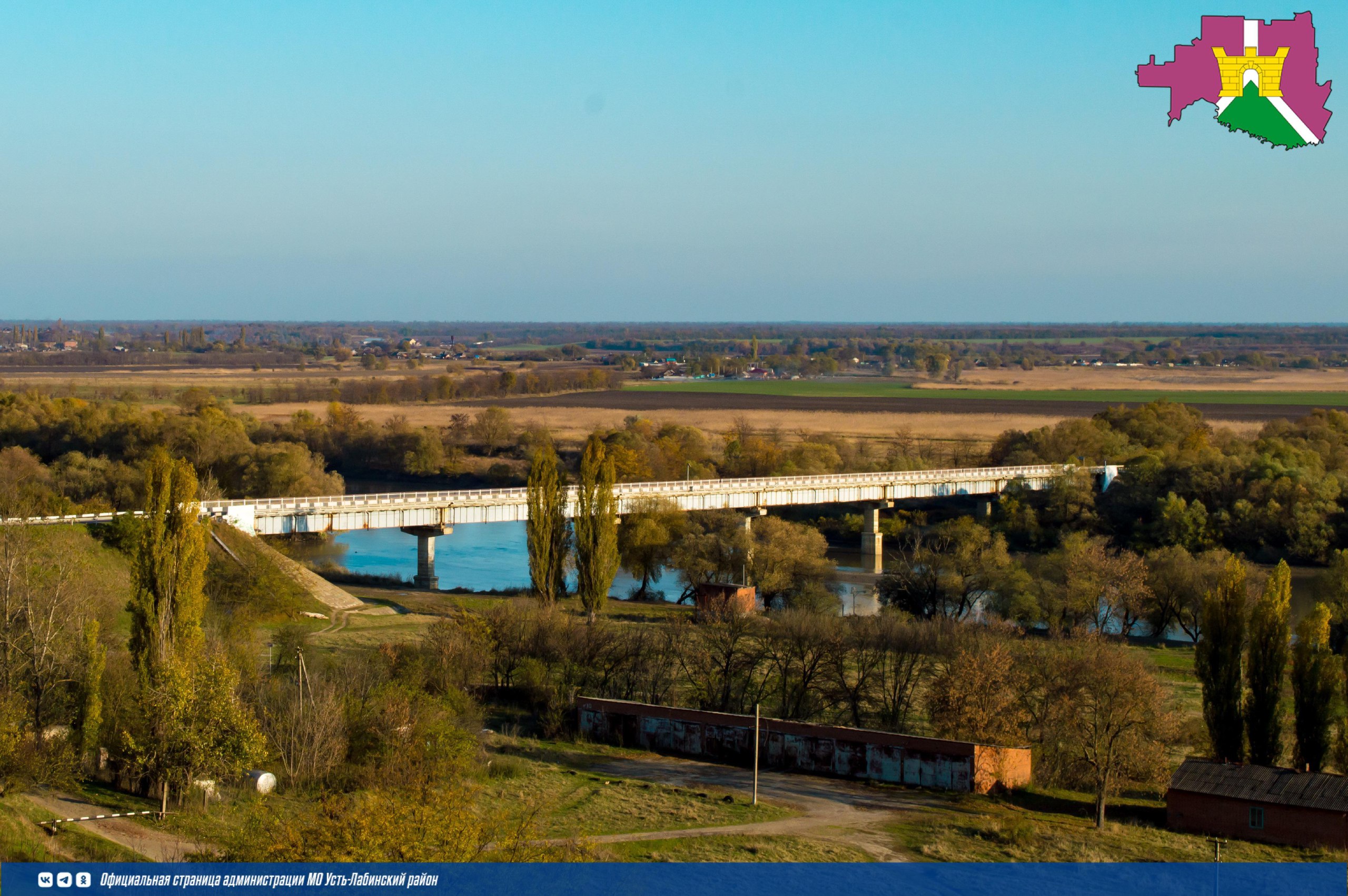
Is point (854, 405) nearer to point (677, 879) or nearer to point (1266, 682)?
point (1266, 682)

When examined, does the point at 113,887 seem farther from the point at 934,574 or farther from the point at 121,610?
the point at 934,574

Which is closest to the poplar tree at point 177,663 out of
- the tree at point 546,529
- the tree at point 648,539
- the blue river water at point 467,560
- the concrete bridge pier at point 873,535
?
the tree at point 546,529

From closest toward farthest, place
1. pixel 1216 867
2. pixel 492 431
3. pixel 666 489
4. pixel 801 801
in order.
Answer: pixel 1216 867 → pixel 801 801 → pixel 666 489 → pixel 492 431

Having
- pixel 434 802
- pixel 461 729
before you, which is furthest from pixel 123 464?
pixel 434 802

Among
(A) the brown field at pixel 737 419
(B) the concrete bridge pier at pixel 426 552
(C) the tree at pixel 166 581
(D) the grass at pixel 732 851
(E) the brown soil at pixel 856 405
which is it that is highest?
(C) the tree at pixel 166 581

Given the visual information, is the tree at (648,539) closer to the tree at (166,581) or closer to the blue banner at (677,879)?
the tree at (166,581)

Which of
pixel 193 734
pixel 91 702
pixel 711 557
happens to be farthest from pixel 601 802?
pixel 711 557
